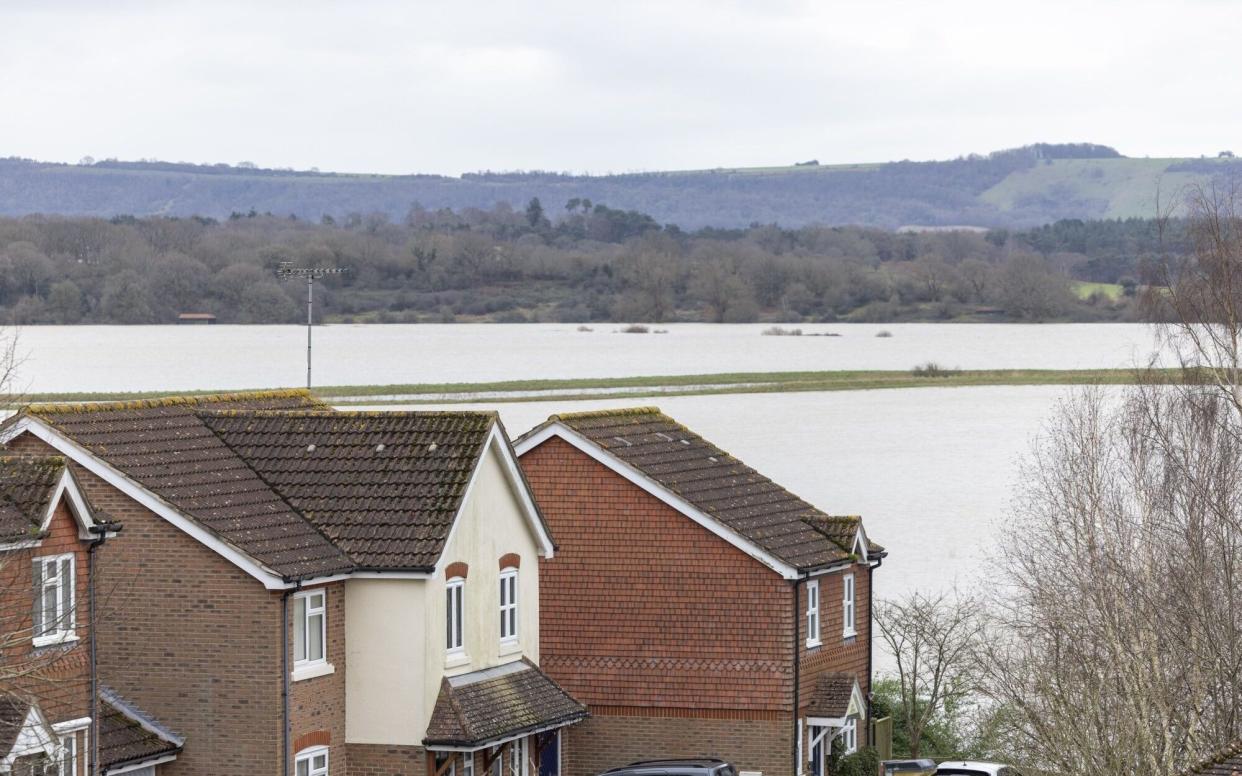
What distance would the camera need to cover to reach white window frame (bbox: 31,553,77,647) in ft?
78.2

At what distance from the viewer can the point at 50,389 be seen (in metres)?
133

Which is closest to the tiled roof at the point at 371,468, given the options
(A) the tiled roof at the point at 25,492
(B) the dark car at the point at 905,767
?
(A) the tiled roof at the point at 25,492

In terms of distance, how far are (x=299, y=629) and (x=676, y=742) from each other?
27.1 feet

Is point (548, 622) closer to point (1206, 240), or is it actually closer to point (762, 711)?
point (762, 711)

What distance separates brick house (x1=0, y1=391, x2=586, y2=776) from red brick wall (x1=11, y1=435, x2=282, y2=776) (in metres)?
0.02

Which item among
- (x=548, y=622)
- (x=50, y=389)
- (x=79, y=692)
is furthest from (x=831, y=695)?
(x=50, y=389)

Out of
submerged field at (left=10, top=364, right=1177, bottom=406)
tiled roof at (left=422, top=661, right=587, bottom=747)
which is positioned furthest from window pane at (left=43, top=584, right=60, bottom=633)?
submerged field at (left=10, top=364, right=1177, bottom=406)

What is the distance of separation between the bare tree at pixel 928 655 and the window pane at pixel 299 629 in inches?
590

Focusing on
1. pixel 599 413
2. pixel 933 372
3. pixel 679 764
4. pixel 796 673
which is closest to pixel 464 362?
pixel 933 372

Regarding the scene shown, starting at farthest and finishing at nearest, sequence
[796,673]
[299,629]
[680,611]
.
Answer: [680,611] → [796,673] → [299,629]

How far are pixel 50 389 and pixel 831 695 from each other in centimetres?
10561

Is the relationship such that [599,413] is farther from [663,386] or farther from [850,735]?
[663,386]

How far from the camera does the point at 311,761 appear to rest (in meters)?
28.5

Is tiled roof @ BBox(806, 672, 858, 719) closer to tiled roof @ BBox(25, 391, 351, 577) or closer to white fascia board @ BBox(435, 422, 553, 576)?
white fascia board @ BBox(435, 422, 553, 576)
